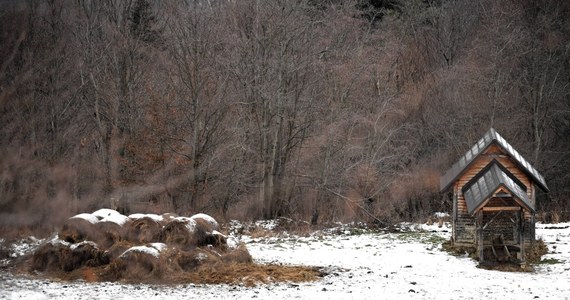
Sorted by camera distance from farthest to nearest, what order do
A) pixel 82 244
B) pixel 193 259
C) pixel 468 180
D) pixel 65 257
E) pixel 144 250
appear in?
pixel 468 180
pixel 193 259
pixel 82 244
pixel 65 257
pixel 144 250

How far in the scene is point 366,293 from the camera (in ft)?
45.8

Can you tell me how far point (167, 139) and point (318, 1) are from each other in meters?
14.6

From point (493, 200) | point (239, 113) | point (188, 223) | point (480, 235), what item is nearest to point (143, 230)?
point (188, 223)

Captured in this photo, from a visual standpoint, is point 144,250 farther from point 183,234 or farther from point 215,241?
point 215,241

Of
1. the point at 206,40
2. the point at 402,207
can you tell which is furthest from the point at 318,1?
the point at 402,207

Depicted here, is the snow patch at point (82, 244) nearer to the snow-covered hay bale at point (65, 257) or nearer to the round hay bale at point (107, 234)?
the snow-covered hay bale at point (65, 257)

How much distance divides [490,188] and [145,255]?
1027cm

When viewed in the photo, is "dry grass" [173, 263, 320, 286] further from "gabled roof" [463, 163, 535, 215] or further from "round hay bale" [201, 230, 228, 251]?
"gabled roof" [463, 163, 535, 215]

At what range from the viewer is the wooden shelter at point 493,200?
18.2 metres

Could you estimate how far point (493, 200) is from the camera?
19438 mm

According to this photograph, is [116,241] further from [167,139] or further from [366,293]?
[167,139]

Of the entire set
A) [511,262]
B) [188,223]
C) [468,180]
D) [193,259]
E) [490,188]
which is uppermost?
[468,180]

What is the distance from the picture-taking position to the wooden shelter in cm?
1819

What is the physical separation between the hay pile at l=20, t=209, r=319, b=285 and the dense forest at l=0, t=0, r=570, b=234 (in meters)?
7.81
